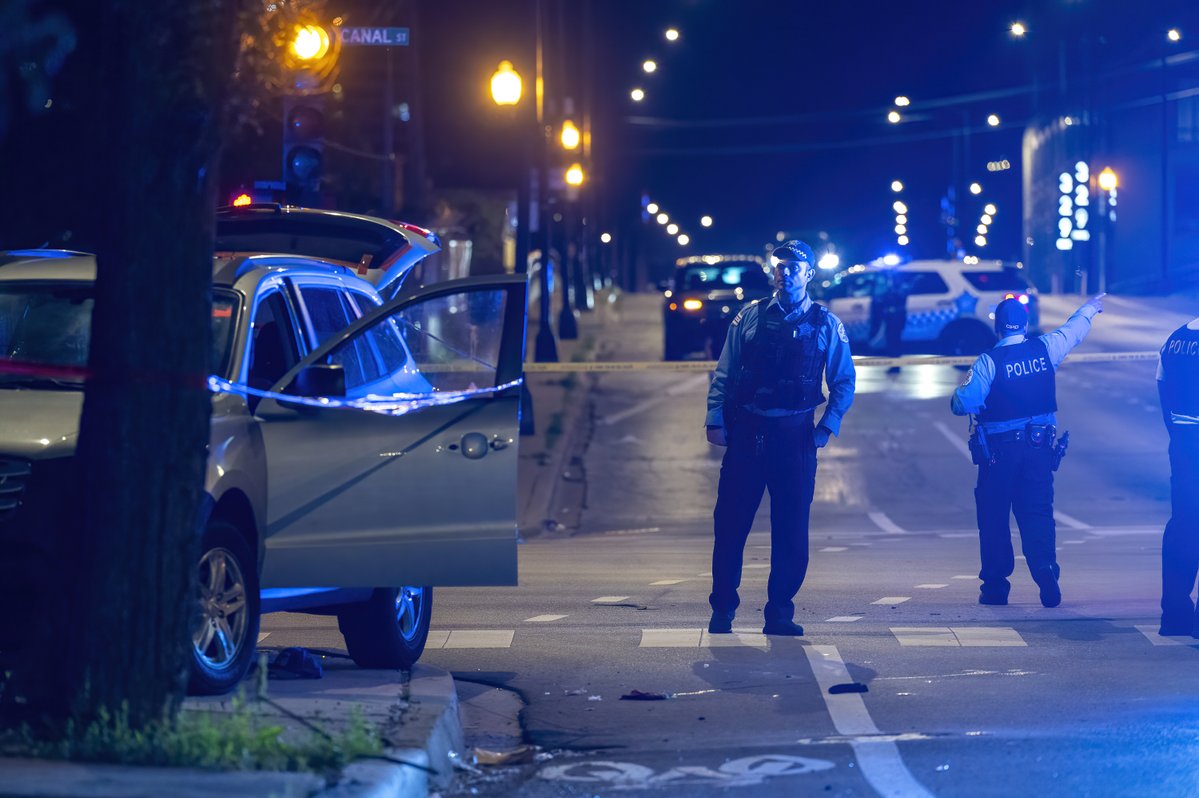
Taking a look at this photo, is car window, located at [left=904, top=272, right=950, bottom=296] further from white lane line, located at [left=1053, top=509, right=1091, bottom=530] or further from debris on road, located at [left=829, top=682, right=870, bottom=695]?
debris on road, located at [left=829, top=682, right=870, bottom=695]

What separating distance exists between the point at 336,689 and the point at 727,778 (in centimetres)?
181

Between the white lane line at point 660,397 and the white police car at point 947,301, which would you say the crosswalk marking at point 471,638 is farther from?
the white police car at point 947,301

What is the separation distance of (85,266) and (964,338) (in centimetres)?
2351

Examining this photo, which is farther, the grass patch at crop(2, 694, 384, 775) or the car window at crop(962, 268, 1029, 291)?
the car window at crop(962, 268, 1029, 291)

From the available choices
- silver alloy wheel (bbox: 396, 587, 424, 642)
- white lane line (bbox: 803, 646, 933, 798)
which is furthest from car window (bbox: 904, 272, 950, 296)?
silver alloy wheel (bbox: 396, 587, 424, 642)

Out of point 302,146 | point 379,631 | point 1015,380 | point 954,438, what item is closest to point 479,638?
point 379,631

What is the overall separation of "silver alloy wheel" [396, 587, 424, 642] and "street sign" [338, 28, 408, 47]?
9.14 metres

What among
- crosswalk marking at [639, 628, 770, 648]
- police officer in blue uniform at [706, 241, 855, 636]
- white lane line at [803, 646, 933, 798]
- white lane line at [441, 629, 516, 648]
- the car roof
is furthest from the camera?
white lane line at [441, 629, 516, 648]

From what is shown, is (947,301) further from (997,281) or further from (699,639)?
(699,639)

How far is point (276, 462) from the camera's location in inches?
275

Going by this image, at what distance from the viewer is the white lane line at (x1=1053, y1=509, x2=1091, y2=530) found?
15.4 metres

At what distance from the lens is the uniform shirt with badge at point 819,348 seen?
29.1ft

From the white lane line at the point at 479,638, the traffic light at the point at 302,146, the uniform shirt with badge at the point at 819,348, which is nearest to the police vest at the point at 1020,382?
the uniform shirt with badge at the point at 819,348

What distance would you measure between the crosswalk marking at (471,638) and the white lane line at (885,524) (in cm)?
682
